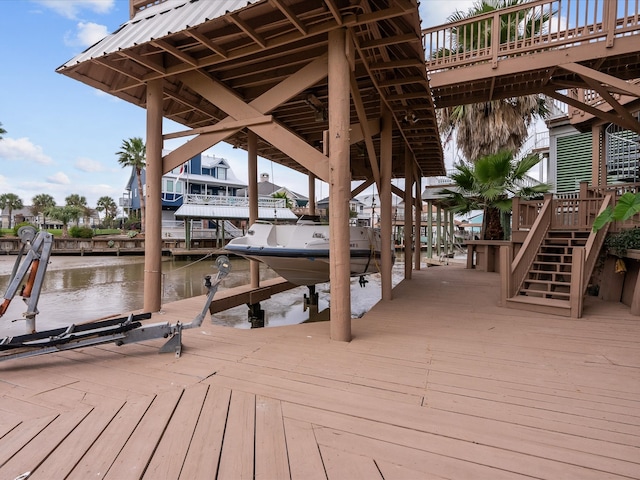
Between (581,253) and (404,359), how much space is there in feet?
11.2

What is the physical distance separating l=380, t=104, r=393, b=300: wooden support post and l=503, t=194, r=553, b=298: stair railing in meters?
1.93

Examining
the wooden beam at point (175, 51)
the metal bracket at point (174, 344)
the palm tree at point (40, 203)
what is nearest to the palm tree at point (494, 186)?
the wooden beam at point (175, 51)

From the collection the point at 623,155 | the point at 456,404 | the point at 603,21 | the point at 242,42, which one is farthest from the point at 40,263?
the point at 623,155

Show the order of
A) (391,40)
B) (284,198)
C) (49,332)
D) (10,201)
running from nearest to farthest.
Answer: (49,332)
(391,40)
(284,198)
(10,201)

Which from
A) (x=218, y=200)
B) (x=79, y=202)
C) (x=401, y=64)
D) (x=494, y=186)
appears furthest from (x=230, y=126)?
(x=79, y=202)

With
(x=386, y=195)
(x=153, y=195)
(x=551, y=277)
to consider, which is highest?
(x=386, y=195)

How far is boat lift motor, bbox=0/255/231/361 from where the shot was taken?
270 cm

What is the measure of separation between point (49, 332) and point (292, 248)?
369cm

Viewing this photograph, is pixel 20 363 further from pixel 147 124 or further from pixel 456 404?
pixel 456 404

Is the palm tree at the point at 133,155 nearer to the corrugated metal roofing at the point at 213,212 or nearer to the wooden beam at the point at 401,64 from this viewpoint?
the corrugated metal roofing at the point at 213,212

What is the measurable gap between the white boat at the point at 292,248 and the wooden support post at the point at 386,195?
3.39ft

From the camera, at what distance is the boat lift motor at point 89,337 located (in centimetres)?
270

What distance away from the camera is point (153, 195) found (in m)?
4.53

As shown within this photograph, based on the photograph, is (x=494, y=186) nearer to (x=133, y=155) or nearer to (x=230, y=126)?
(x=230, y=126)
